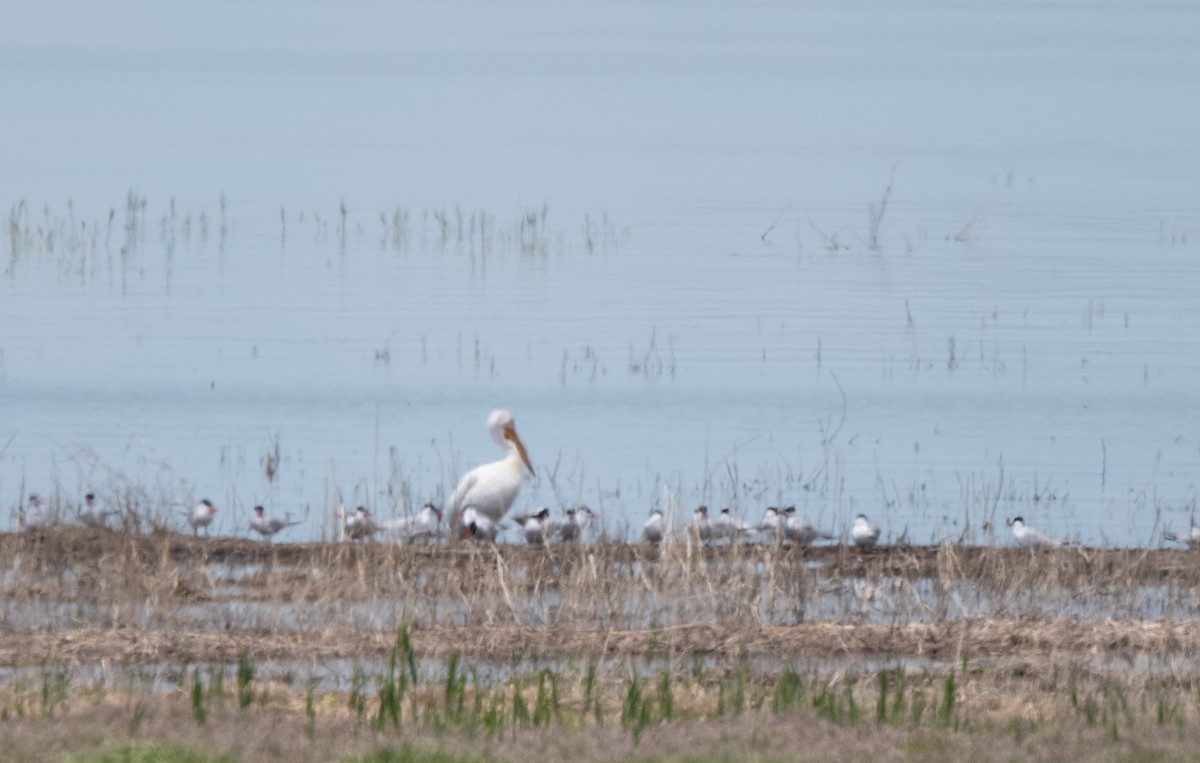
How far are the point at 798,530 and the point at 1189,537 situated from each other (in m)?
2.93

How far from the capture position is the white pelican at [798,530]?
16828 mm

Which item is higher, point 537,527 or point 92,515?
point 92,515

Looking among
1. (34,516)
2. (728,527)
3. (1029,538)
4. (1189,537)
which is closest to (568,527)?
(728,527)

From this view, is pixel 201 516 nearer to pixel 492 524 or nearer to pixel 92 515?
pixel 92 515

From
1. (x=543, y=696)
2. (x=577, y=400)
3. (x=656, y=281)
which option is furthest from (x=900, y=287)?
(x=543, y=696)

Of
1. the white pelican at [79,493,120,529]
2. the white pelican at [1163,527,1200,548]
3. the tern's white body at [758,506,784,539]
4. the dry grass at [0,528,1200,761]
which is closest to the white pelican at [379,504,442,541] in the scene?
the dry grass at [0,528,1200,761]

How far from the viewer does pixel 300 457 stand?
22.9 meters

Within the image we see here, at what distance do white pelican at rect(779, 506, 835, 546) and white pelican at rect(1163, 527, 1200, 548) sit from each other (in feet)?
8.36

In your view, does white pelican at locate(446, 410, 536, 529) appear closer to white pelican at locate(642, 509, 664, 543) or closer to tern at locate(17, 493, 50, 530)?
white pelican at locate(642, 509, 664, 543)

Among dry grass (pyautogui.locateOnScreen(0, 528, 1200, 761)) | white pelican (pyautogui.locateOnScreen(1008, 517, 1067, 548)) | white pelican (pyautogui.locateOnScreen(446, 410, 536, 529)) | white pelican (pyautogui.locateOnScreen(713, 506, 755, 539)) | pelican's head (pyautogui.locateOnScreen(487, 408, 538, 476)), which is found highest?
pelican's head (pyautogui.locateOnScreen(487, 408, 538, 476))

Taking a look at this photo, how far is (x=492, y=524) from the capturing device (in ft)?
59.2

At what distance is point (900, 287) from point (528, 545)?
18.8 m

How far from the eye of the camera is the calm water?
22.0 m

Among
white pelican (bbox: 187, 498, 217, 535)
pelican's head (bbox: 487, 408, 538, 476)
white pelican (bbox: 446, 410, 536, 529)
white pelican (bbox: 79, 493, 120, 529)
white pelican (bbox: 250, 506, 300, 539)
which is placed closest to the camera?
white pelican (bbox: 79, 493, 120, 529)
